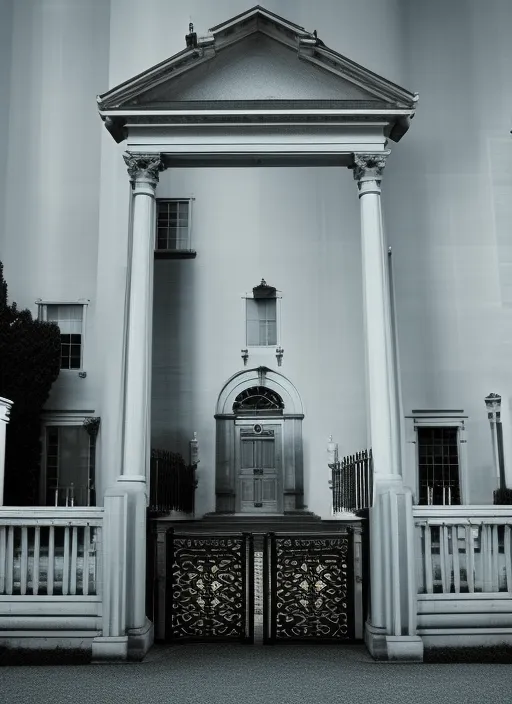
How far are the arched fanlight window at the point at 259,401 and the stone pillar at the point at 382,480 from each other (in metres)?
9.11

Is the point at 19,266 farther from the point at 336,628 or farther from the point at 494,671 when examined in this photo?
the point at 494,671

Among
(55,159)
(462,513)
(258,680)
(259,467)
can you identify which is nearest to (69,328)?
(55,159)

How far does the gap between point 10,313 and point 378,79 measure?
9471 mm

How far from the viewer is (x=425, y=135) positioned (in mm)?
16406

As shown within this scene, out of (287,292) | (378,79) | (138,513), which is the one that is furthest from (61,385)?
(378,79)

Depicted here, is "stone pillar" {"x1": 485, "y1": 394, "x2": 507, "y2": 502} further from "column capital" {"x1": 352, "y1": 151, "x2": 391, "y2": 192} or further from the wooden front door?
"column capital" {"x1": 352, "y1": 151, "x2": 391, "y2": 192}

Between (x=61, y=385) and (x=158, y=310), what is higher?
(x=158, y=310)

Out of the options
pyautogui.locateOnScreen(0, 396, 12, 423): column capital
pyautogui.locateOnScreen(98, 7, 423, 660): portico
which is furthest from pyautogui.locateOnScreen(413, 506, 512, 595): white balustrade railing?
pyautogui.locateOnScreen(0, 396, 12, 423): column capital

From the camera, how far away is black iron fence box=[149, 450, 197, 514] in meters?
11.2

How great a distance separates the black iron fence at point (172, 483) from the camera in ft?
36.7

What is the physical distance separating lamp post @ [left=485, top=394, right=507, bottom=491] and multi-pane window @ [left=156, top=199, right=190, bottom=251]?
7.41 metres

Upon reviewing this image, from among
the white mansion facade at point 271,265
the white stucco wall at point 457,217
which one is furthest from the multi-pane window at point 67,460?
the white stucco wall at point 457,217

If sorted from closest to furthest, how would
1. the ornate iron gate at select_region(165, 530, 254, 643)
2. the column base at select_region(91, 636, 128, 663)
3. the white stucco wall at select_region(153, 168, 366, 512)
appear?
the column base at select_region(91, 636, 128, 663), the ornate iron gate at select_region(165, 530, 254, 643), the white stucco wall at select_region(153, 168, 366, 512)

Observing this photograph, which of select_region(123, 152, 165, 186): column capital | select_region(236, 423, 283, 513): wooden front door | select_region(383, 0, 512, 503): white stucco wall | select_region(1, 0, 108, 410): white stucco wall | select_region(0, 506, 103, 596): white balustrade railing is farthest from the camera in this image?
select_region(236, 423, 283, 513): wooden front door
